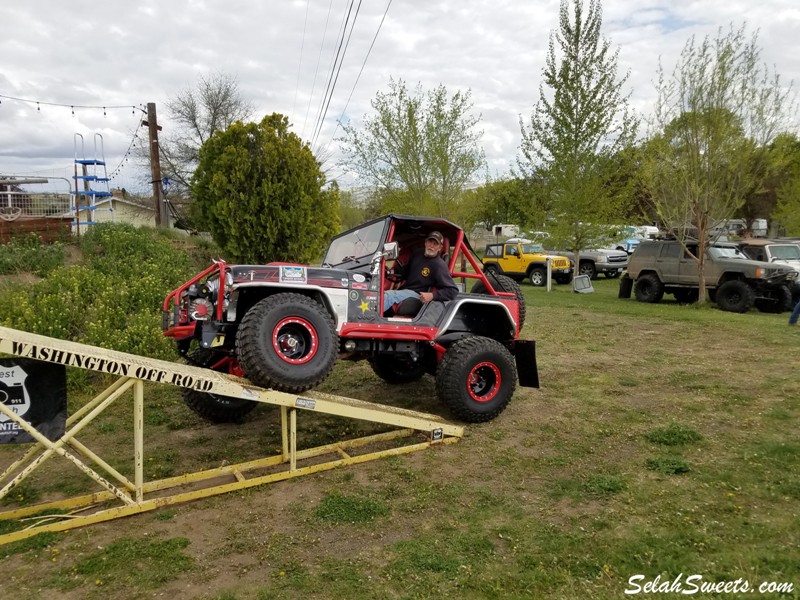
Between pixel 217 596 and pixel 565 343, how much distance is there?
7.89 metres

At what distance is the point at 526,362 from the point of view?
20.5ft

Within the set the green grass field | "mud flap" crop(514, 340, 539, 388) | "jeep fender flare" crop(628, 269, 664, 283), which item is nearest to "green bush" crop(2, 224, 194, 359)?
the green grass field

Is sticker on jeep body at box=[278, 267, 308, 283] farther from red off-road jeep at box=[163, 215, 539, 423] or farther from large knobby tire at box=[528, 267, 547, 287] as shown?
large knobby tire at box=[528, 267, 547, 287]

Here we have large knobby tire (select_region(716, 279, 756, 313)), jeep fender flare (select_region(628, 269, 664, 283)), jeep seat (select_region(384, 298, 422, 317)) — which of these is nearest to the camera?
jeep seat (select_region(384, 298, 422, 317))

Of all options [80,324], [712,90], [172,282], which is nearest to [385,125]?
[712,90]

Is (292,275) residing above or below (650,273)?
above

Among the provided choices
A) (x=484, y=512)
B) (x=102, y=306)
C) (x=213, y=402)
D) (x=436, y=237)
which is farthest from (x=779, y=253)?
(x=102, y=306)

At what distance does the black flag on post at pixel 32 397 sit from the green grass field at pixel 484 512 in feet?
2.36

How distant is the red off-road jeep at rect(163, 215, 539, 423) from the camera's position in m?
4.45

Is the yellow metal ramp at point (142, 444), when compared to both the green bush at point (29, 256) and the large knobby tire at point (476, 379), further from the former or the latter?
the green bush at point (29, 256)

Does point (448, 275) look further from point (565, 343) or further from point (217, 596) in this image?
point (565, 343)

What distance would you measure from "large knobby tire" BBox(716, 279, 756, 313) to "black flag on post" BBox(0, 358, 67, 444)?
14.8 meters

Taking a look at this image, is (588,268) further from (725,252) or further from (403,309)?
(403,309)

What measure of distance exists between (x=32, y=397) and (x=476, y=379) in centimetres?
383
